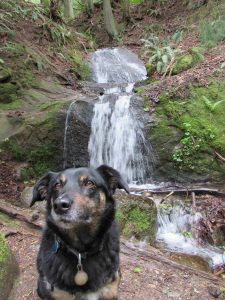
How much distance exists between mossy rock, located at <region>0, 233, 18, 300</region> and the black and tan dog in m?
0.78

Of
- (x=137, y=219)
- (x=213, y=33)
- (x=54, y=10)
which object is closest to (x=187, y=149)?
(x=137, y=219)

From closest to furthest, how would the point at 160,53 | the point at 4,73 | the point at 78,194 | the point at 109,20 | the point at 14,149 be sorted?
the point at 78,194, the point at 14,149, the point at 4,73, the point at 160,53, the point at 109,20

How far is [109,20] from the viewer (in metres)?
16.6

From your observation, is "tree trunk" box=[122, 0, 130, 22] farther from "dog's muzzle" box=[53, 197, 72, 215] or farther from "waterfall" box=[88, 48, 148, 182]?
"dog's muzzle" box=[53, 197, 72, 215]

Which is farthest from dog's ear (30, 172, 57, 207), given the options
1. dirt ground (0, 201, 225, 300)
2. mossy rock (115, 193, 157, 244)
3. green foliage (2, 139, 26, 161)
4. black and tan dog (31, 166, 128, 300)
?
green foliage (2, 139, 26, 161)

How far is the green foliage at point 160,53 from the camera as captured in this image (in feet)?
38.8

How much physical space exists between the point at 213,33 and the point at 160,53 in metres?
1.91

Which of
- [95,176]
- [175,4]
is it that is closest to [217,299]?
[95,176]

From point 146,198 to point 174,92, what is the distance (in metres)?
3.27

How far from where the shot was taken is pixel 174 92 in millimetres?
8648

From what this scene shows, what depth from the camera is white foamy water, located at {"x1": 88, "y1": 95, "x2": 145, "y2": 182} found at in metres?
8.59

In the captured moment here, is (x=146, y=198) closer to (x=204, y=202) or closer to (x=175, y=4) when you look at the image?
(x=204, y=202)

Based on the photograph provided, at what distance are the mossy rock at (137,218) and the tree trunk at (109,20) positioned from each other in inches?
472

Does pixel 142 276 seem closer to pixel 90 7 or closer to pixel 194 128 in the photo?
pixel 194 128
